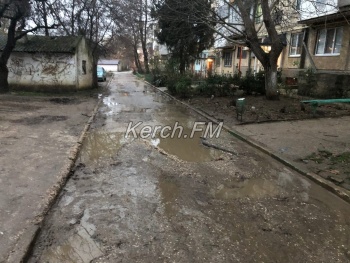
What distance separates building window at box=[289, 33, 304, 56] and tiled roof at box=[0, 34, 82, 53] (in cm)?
1461

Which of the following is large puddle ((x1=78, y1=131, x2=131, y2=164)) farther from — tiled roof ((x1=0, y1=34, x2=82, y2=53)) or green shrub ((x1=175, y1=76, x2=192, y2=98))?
tiled roof ((x1=0, y1=34, x2=82, y2=53))

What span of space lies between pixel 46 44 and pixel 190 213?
18757 millimetres

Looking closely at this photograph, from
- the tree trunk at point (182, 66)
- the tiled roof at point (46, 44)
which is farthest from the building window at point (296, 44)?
the tiled roof at point (46, 44)

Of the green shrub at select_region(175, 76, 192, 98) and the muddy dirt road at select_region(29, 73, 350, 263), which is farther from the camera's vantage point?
the green shrub at select_region(175, 76, 192, 98)

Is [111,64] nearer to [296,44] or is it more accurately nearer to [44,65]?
[44,65]

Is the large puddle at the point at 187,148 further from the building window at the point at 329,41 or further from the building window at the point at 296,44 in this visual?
the building window at the point at 296,44

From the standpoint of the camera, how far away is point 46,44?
19547 millimetres

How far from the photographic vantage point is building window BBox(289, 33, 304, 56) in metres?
20.1

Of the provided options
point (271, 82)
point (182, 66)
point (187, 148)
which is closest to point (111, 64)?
point (182, 66)

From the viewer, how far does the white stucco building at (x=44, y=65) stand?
19000mm

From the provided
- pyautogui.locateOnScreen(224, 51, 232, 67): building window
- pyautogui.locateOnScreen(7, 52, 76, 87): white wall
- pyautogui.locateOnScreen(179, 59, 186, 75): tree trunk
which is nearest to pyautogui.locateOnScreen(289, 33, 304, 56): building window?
pyautogui.locateOnScreen(179, 59, 186, 75): tree trunk

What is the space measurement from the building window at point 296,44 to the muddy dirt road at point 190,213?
1558 centimetres

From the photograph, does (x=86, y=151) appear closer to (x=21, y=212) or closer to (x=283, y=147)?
(x=21, y=212)

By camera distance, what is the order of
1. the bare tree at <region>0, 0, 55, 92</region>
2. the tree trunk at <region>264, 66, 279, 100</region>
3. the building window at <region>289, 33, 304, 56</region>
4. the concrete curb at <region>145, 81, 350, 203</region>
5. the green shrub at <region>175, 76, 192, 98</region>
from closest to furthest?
the concrete curb at <region>145, 81, 350, 203</region>, the tree trunk at <region>264, 66, 279, 100</region>, the bare tree at <region>0, 0, 55, 92</region>, the green shrub at <region>175, 76, 192, 98</region>, the building window at <region>289, 33, 304, 56</region>
